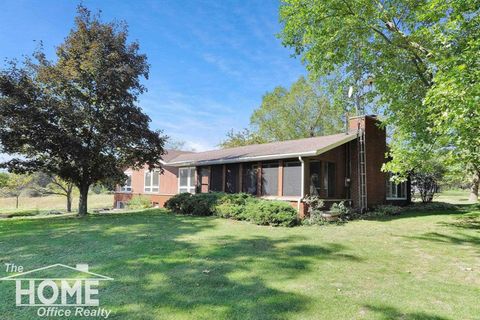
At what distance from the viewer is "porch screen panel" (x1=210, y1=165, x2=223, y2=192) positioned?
19250 millimetres

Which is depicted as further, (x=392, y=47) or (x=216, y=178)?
(x=216, y=178)

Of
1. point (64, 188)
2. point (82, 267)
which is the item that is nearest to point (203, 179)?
point (64, 188)

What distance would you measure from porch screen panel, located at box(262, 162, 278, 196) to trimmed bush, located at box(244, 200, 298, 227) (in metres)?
3.20

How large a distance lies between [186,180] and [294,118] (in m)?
18.3

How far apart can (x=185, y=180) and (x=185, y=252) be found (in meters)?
15.8

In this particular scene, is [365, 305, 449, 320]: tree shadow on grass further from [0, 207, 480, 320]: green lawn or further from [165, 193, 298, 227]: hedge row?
[165, 193, 298, 227]: hedge row

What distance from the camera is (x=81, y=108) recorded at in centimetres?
1464

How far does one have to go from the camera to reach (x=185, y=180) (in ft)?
74.5

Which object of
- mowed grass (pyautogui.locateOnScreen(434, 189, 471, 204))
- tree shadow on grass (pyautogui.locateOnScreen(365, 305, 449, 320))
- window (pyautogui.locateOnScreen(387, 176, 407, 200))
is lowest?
mowed grass (pyautogui.locateOnScreen(434, 189, 471, 204))

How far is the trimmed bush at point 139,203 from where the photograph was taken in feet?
77.7

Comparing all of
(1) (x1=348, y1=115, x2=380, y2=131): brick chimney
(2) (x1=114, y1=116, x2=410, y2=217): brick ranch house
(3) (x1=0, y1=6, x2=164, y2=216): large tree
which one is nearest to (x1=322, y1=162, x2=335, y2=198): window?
(2) (x1=114, y1=116, x2=410, y2=217): brick ranch house

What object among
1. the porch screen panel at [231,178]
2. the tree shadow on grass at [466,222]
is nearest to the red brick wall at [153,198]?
the porch screen panel at [231,178]

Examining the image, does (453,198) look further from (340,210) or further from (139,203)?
(139,203)

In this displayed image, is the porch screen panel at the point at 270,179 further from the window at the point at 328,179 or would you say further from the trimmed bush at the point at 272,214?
the trimmed bush at the point at 272,214
